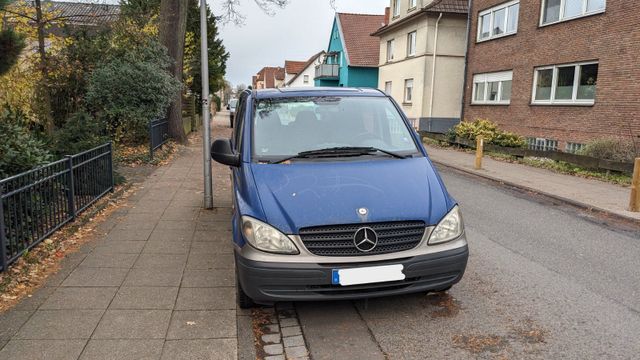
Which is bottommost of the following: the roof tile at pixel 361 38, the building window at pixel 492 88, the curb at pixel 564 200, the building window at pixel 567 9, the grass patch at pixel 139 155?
the curb at pixel 564 200

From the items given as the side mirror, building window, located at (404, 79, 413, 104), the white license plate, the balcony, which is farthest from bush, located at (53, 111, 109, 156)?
the balcony

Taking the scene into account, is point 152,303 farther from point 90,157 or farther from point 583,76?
point 583,76

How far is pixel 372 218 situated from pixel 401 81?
26.7m

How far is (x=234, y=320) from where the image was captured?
3.94m

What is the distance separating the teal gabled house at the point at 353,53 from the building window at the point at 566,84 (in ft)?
70.3

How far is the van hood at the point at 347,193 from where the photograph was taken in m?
3.69

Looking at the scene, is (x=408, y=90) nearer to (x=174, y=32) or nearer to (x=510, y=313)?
(x=174, y=32)

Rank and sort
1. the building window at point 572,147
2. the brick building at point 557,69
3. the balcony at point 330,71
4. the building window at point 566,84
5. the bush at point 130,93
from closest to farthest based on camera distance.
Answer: the bush at point 130,93, the brick building at point 557,69, the building window at point 566,84, the building window at point 572,147, the balcony at point 330,71

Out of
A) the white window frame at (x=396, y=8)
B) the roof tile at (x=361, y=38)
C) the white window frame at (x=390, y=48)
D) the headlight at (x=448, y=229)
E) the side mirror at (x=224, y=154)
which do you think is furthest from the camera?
the roof tile at (x=361, y=38)

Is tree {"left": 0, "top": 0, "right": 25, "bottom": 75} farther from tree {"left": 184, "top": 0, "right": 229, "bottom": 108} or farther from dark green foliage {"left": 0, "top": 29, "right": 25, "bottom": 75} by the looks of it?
tree {"left": 184, "top": 0, "right": 229, "bottom": 108}

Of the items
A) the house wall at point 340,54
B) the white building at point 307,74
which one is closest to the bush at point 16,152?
the house wall at point 340,54

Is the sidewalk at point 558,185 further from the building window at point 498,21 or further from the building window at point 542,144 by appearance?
the building window at point 498,21

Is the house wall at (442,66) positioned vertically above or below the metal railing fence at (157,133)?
above

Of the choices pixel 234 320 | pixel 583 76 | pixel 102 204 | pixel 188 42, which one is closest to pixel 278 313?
pixel 234 320
